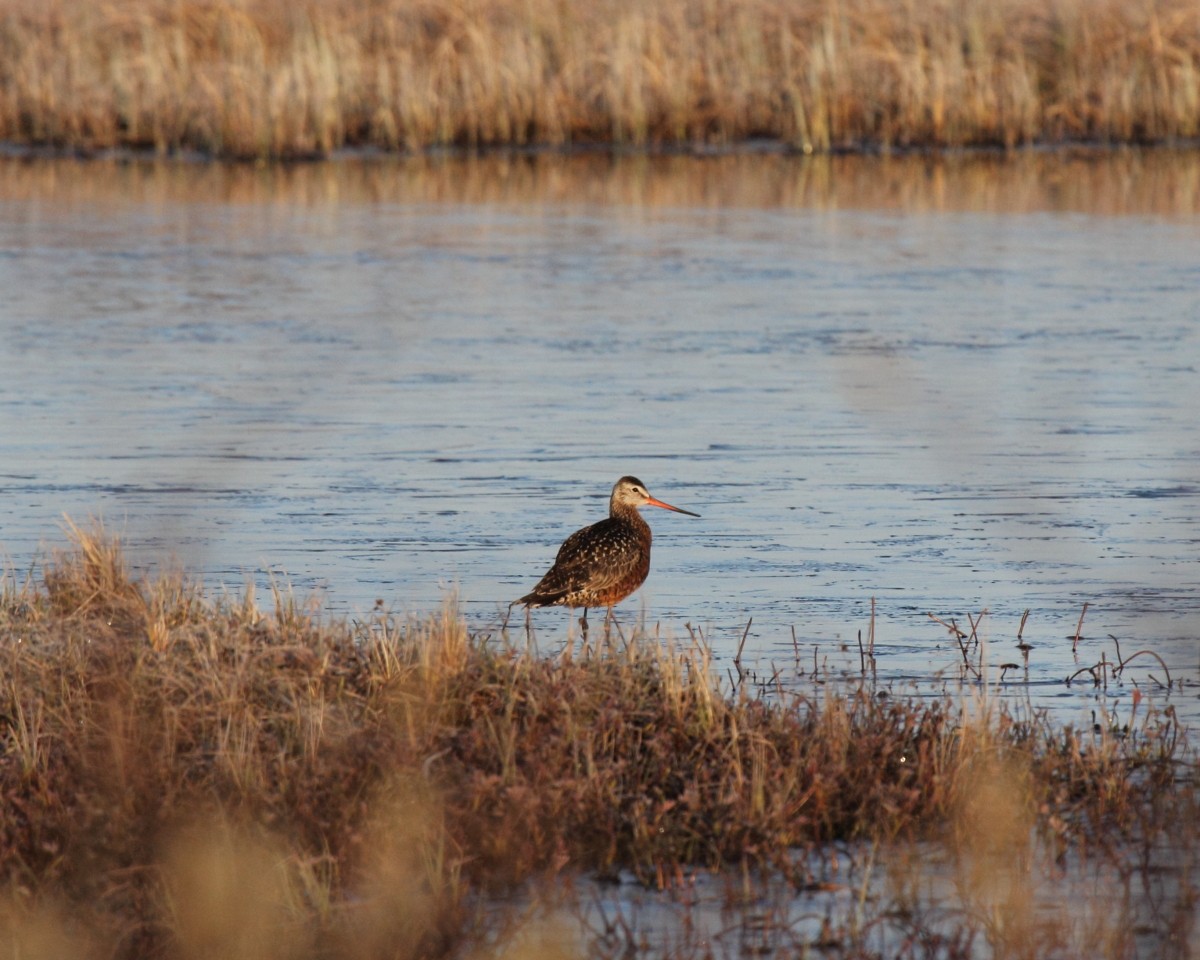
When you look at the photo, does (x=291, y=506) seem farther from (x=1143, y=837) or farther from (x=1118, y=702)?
(x=1143, y=837)

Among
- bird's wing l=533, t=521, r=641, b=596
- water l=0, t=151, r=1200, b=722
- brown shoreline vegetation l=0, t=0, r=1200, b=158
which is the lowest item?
water l=0, t=151, r=1200, b=722

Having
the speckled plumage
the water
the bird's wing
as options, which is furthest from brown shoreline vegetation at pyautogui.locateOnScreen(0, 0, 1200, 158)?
the bird's wing

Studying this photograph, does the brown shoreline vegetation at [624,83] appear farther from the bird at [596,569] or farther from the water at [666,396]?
the bird at [596,569]

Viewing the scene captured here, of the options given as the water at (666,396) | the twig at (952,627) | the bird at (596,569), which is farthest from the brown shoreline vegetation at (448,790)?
the bird at (596,569)

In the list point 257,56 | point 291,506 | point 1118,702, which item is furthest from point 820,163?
point 1118,702

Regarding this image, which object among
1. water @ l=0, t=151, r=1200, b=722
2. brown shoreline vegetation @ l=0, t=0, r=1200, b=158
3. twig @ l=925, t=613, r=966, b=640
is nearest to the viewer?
twig @ l=925, t=613, r=966, b=640

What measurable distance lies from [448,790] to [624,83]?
23.7m

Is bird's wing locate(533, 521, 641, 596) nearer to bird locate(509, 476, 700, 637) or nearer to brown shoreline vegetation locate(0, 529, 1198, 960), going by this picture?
bird locate(509, 476, 700, 637)

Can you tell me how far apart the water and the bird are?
0.50ft

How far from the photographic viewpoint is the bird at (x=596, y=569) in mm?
8664

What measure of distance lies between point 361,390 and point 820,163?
1528cm

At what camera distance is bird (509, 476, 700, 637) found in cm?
866

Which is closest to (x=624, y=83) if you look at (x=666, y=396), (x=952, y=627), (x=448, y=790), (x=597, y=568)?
(x=666, y=396)

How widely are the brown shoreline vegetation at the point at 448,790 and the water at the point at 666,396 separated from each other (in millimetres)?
484
